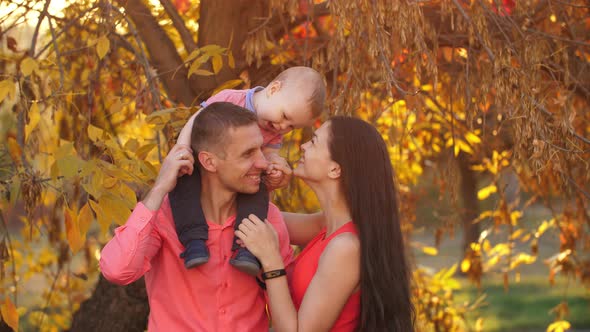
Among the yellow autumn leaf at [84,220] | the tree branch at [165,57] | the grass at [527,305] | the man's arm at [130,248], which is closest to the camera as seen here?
the man's arm at [130,248]

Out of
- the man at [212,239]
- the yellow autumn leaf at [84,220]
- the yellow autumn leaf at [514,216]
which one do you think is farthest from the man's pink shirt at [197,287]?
the yellow autumn leaf at [514,216]

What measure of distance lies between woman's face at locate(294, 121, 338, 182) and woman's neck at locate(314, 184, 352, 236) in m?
0.06

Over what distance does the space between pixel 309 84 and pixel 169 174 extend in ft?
2.47

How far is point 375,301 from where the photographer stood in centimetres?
289

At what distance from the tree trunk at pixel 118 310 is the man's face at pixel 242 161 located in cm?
172

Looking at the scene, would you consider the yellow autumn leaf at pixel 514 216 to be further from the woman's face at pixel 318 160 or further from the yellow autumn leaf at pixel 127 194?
the yellow autumn leaf at pixel 127 194

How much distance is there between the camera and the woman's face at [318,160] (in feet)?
9.95

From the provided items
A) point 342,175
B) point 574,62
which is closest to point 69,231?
point 342,175

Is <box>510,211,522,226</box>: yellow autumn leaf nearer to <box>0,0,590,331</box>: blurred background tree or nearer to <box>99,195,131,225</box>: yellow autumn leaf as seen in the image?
<box>0,0,590,331</box>: blurred background tree

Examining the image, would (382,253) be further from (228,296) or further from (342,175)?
(228,296)

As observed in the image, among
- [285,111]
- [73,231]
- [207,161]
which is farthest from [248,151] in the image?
[73,231]

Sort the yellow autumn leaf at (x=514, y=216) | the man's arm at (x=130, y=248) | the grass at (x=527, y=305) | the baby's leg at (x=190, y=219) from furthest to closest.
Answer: the grass at (x=527, y=305) → the yellow autumn leaf at (x=514, y=216) → the baby's leg at (x=190, y=219) → the man's arm at (x=130, y=248)

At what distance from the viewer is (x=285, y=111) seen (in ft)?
10.5

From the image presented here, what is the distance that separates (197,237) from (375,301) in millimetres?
601
